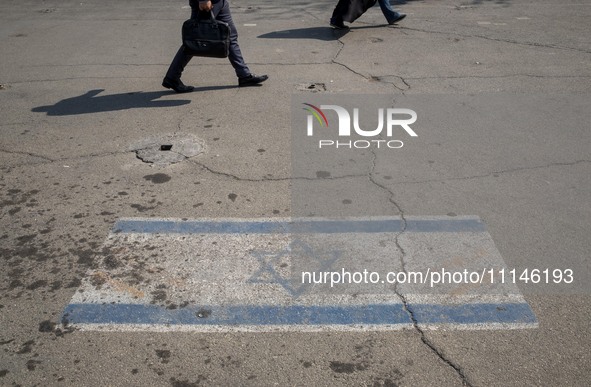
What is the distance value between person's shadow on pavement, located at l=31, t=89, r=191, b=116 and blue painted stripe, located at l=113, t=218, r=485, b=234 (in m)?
2.96

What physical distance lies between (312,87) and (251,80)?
87 cm

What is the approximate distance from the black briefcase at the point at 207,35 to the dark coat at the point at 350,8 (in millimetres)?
3983

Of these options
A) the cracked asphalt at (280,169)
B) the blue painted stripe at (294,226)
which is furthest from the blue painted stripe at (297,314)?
the blue painted stripe at (294,226)

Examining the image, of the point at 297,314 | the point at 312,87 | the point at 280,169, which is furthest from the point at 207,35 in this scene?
the point at 297,314

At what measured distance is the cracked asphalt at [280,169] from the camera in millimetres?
3604

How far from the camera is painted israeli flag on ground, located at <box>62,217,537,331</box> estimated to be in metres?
3.95

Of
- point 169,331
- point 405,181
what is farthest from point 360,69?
point 169,331

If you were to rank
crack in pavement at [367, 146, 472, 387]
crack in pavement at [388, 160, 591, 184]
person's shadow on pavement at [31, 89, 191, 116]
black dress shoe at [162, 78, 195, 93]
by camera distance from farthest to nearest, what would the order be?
black dress shoe at [162, 78, 195, 93], person's shadow on pavement at [31, 89, 191, 116], crack in pavement at [388, 160, 591, 184], crack in pavement at [367, 146, 472, 387]

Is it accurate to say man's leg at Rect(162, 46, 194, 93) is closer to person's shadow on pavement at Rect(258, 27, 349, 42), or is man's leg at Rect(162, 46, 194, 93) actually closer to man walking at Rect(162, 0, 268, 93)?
man walking at Rect(162, 0, 268, 93)

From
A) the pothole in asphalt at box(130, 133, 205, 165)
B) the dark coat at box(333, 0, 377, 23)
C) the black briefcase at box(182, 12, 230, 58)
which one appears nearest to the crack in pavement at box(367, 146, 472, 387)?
the pothole in asphalt at box(130, 133, 205, 165)

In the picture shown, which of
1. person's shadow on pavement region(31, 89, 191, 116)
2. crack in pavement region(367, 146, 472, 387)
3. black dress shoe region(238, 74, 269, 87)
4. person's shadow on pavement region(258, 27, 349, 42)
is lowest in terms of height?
crack in pavement region(367, 146, 472, 387)

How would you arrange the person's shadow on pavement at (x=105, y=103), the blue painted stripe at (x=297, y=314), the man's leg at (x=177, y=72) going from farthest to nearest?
the man's leg at (x=177, y=72), the person's shadow on pavement at (x=105, y=103), the blue painted stripe at (x=297, y=314)

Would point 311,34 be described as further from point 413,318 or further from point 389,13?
point 413,318

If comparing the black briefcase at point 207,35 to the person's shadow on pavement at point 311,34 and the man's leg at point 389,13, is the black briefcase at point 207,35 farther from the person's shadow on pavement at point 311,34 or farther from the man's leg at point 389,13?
the man's leg at point 389,13
